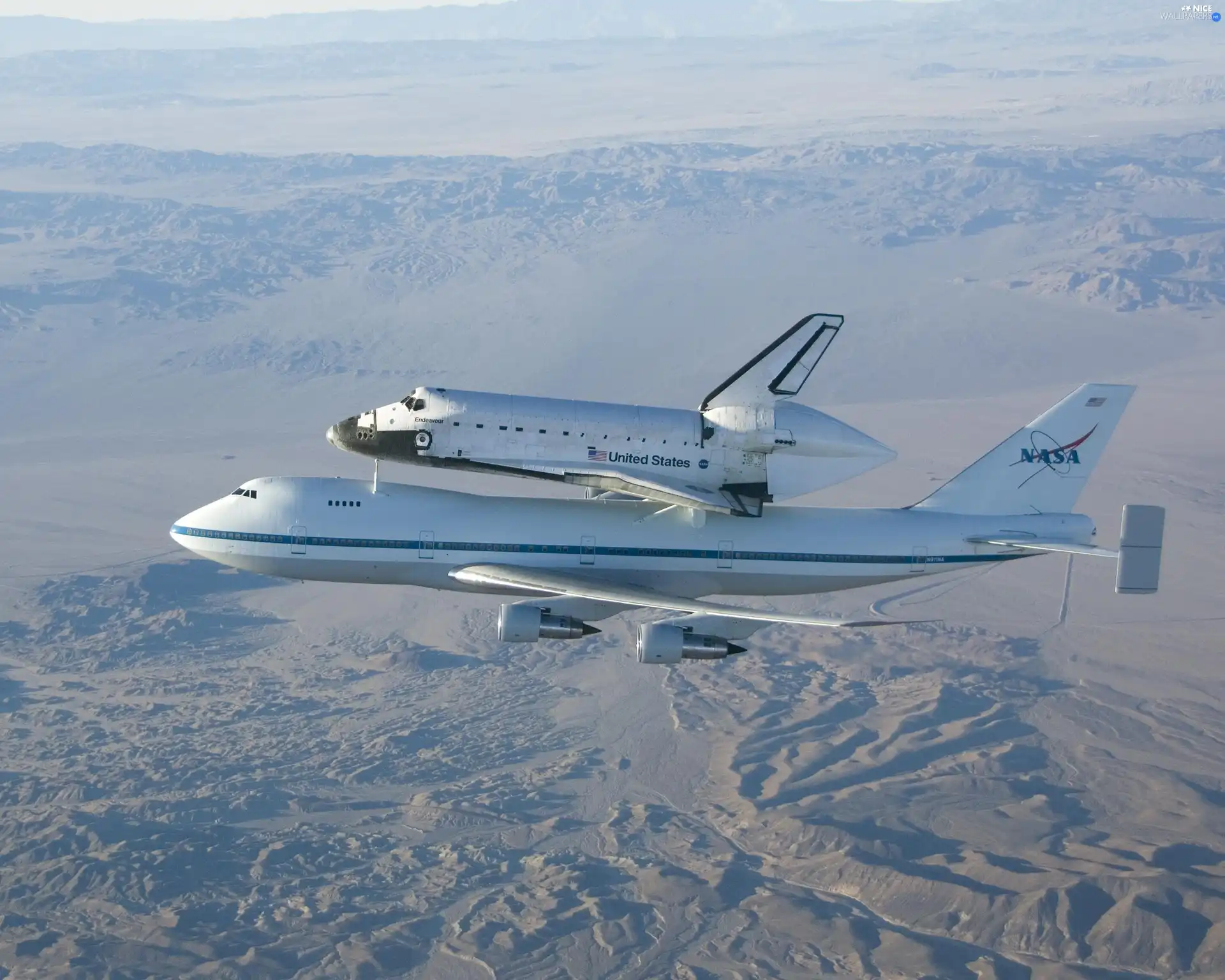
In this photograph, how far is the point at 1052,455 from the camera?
6412 centimetres

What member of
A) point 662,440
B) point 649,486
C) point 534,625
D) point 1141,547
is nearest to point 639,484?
point 649,486

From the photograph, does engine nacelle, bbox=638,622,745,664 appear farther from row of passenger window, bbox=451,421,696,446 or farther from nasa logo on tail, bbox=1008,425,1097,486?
nasa logo on tail, bbox=1008,425,1097,486

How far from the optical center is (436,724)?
17988cm

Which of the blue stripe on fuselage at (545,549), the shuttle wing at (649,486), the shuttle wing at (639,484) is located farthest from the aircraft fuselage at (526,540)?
the shuttle wing at (649,486)

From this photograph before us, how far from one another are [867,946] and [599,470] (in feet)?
275

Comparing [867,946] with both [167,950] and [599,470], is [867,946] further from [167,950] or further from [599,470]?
[599,470]

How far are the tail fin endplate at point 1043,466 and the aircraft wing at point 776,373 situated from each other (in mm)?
9803

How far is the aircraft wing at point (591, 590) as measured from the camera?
5553 cm

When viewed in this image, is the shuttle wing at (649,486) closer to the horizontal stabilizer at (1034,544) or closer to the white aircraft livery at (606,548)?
the white aircraft livery at (606,548)

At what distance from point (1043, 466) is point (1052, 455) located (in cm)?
66

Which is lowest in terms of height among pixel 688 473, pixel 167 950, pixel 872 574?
pixel 167 950

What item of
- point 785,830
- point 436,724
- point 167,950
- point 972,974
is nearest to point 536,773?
point 436,724

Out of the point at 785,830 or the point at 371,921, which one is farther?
the point at 785,830

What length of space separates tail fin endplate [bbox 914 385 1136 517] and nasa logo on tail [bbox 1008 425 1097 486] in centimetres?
3
